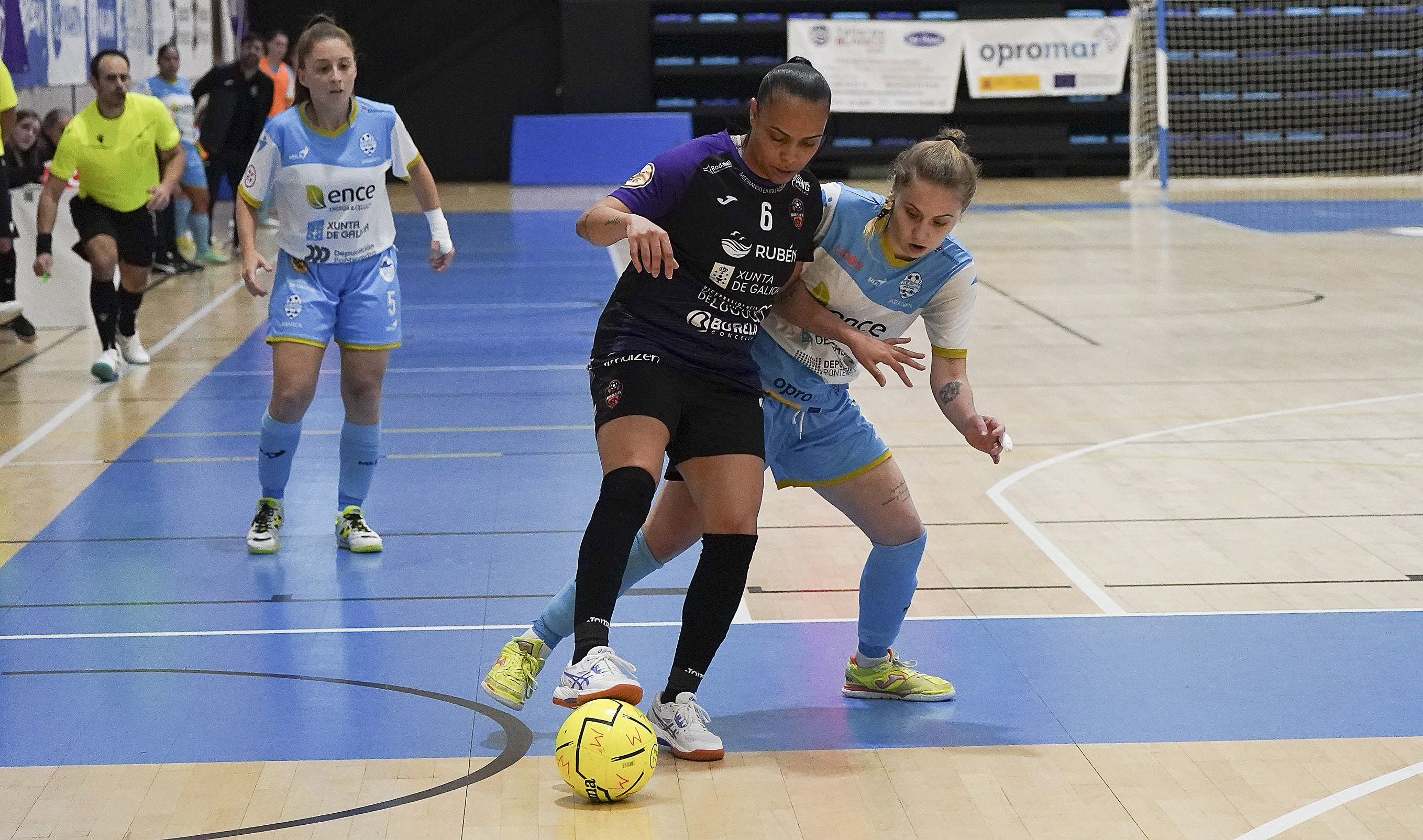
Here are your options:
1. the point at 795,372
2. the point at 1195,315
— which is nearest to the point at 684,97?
the point at 1195,315

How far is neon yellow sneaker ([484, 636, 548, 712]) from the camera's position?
358 cm

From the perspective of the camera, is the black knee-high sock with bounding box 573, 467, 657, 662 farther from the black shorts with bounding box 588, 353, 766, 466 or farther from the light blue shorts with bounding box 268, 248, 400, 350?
the light blue shorts with bounding box 268, 248, 400, 350

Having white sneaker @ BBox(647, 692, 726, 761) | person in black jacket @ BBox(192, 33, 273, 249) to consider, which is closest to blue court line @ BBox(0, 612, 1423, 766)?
white sneaker @ BBox(647, 692, 726, 761)

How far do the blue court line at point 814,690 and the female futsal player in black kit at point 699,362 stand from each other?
1.43 ft

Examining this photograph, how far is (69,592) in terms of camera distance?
4.93m

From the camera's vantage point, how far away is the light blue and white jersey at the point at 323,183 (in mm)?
5207

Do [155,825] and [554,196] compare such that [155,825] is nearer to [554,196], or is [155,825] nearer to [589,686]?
[589,686]

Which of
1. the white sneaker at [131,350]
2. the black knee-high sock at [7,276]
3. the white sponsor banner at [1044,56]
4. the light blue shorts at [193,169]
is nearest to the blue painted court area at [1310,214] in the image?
the white sponsor banner at [1044,56]

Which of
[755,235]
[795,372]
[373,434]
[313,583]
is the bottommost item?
[313,583]

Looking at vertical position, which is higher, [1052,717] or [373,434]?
[373,434]

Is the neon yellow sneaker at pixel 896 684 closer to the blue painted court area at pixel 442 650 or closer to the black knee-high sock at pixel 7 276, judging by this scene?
the blue painted court area at pixel 442 650

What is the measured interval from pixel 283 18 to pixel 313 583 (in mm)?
19825

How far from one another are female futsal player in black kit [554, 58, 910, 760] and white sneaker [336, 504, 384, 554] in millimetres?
2080

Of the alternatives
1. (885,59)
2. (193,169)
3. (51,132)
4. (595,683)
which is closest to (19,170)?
(51,132)
